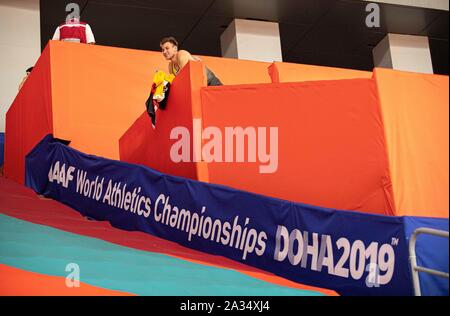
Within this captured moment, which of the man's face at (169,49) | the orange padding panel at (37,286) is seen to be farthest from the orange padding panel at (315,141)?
the orange padding panel at (37,286)

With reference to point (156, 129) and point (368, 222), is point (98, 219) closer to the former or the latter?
point (156, 129)

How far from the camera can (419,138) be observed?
9.64 ft

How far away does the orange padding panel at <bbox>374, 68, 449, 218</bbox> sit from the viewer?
2.55 meters

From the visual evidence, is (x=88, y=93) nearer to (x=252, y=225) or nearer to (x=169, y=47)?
(x=169, y=47)

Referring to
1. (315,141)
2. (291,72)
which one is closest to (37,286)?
(315,141)

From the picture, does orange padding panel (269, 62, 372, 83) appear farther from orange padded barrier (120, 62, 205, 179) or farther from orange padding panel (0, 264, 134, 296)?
orange padding panel (0, 264, 134, 296)

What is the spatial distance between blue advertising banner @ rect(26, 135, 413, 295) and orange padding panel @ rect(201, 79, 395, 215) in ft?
0.95

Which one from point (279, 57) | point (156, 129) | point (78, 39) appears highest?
point (279, 57)

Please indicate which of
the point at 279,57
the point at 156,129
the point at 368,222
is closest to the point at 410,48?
the point at 279,57

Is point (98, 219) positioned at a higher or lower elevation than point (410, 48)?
lower

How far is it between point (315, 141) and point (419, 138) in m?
1.94

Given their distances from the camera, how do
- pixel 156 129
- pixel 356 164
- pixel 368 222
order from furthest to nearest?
1. pixel 156 129
2. pixel 356 164
3. pixel 368 222

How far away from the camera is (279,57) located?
37.2ft

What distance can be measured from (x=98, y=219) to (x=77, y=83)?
2.13 meters
